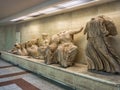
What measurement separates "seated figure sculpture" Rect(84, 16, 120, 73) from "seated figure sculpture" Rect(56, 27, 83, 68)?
2.07ft

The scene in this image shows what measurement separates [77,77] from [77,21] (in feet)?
6.09

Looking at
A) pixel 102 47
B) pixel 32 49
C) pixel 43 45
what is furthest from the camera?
pixel 32 49

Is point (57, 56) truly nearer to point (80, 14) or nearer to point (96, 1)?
point (80, 14)

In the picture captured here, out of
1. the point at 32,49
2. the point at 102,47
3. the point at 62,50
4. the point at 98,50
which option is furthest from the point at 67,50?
Result: the point at 32,49

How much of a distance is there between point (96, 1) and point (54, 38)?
1.70 metres

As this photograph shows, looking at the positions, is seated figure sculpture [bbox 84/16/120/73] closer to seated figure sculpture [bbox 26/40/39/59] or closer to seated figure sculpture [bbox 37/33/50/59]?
seated figure sculpture [bbox 37/33/50/59]

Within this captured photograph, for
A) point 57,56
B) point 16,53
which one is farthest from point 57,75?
point 16,53

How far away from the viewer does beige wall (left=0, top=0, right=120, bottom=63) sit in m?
3.08

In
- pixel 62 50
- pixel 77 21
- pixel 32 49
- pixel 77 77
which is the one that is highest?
pixel 77 21

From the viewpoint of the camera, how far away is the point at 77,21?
4.00m

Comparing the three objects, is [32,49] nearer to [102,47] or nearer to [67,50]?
[67,50]

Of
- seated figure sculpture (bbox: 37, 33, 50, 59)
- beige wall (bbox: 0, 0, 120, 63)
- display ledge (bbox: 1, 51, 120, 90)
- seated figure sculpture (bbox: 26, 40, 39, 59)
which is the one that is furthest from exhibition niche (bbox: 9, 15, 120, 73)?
seated figure sculpture (bbox: 26, 40, 39, 59)

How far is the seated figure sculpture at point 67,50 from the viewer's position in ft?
11.3

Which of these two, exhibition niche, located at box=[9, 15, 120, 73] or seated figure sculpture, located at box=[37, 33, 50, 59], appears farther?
seated figure sculpture, located at box=[37, 33, 50, 59]
